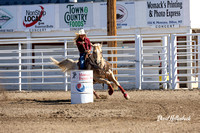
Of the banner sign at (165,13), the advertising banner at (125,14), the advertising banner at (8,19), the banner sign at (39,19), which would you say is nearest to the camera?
the banner sign at (165,13)

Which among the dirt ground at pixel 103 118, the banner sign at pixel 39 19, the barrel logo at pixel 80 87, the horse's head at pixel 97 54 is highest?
the banner sign at pixel 39 19

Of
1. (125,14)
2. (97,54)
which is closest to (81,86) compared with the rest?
(97,54)

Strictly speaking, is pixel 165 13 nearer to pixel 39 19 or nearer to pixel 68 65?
pixel 39 19

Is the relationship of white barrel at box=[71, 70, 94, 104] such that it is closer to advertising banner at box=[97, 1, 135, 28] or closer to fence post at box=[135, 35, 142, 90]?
fence post at box=[135, 35, 142, 90]

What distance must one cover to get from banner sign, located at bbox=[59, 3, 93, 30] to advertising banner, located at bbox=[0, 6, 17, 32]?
255 cm

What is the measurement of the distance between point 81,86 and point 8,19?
39.3 feet

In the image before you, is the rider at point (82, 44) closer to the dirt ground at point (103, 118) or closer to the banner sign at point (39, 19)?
the dirt ground at point (103, 118)

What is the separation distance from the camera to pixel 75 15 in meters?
19.9

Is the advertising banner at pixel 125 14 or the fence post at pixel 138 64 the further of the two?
the advertising banner at pixel 125 14

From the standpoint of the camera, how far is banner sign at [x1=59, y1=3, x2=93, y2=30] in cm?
1986

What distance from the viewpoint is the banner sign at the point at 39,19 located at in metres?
20.1

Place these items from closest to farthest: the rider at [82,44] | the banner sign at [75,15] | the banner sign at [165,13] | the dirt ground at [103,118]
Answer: the dirt ground at [103,118], the rider at [82,44], the banner sign at [165,13], the banner sign at [75,15]

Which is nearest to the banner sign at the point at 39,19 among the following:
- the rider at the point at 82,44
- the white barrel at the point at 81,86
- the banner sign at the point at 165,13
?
the banner sign at the point at 165,13

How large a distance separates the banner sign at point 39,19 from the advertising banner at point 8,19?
54cm
